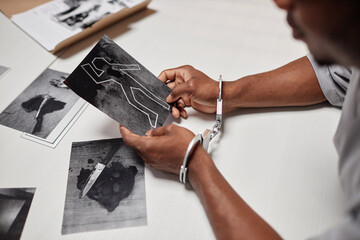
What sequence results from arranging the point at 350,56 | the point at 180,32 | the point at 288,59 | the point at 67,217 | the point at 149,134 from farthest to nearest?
the point at 180,32 → the point at 288,59 → the point at 149,134 → the point at 67,217 → the point at 350,56

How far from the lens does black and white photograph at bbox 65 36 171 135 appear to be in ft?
2.67

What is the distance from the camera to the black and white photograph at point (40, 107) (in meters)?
0.93

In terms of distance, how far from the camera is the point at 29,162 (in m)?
0.85

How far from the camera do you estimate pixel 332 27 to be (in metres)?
0.41

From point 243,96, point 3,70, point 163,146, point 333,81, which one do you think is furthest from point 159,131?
point 3,70

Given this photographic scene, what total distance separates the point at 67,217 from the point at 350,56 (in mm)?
681

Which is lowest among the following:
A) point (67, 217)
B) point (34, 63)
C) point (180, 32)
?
point (67, 217)

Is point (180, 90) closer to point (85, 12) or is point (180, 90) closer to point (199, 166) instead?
point (199, 166)

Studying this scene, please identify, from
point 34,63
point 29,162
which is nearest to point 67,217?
point 29,162

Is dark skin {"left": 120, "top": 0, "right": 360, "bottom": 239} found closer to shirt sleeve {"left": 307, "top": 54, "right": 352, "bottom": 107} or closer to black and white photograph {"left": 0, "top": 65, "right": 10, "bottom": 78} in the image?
shirt sleeve {"left": 307, "top": 54, "right": 352, "bottom": 107}

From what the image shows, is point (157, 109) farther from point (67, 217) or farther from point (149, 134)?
point (67, 217)

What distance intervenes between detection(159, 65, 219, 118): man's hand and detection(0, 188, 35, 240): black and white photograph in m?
0.46

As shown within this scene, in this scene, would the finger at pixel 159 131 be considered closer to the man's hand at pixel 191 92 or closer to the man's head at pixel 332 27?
the man's hand at pixel 191 92

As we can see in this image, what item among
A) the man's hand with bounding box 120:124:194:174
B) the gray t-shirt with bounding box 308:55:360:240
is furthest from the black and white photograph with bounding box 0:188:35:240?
the gray t-shirt with bounding box 308:55:360:240
